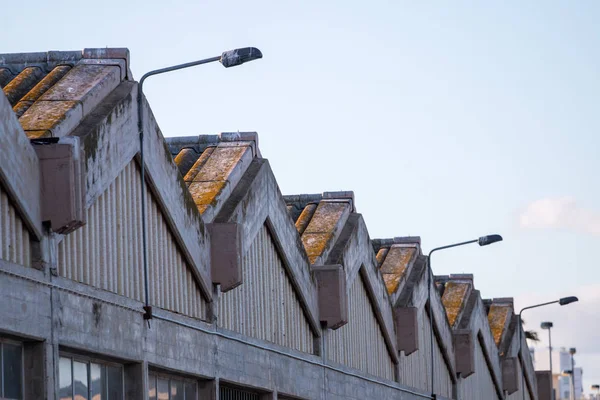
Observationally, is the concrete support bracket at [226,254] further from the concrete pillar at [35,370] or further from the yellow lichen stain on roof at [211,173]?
the concrete pillar at [35,370]

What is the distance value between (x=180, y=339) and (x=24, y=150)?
22.6 feet

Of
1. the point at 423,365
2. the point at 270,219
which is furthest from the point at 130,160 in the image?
the point at 423,365

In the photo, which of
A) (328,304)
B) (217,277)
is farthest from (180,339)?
(328,304)

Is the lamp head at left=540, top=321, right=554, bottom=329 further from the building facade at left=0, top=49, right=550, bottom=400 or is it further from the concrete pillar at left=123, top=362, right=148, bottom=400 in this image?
the concrete pillar at left=123, top=362, right=148, bottom=400

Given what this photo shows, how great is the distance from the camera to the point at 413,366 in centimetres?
4609

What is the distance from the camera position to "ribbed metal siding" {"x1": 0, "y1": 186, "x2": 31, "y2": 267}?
20.8 metres

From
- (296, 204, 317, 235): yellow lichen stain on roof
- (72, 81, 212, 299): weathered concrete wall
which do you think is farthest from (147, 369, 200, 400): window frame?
(296, 204, 317, 235): yellow lichen stain on roof

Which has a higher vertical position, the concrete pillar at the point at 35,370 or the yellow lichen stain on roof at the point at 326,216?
the yellow lichen stain on roof at the point at 326,216

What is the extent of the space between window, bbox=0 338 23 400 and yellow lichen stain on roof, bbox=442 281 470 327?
108 feet

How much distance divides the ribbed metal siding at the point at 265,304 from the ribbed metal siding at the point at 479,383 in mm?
18754

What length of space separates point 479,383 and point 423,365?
920 cm

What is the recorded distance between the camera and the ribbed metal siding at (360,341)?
38.0 m

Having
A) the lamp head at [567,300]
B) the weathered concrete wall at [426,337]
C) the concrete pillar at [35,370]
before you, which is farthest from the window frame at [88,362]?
the lamp head at [567,300]

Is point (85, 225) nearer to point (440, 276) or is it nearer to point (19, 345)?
point (19, 345)
